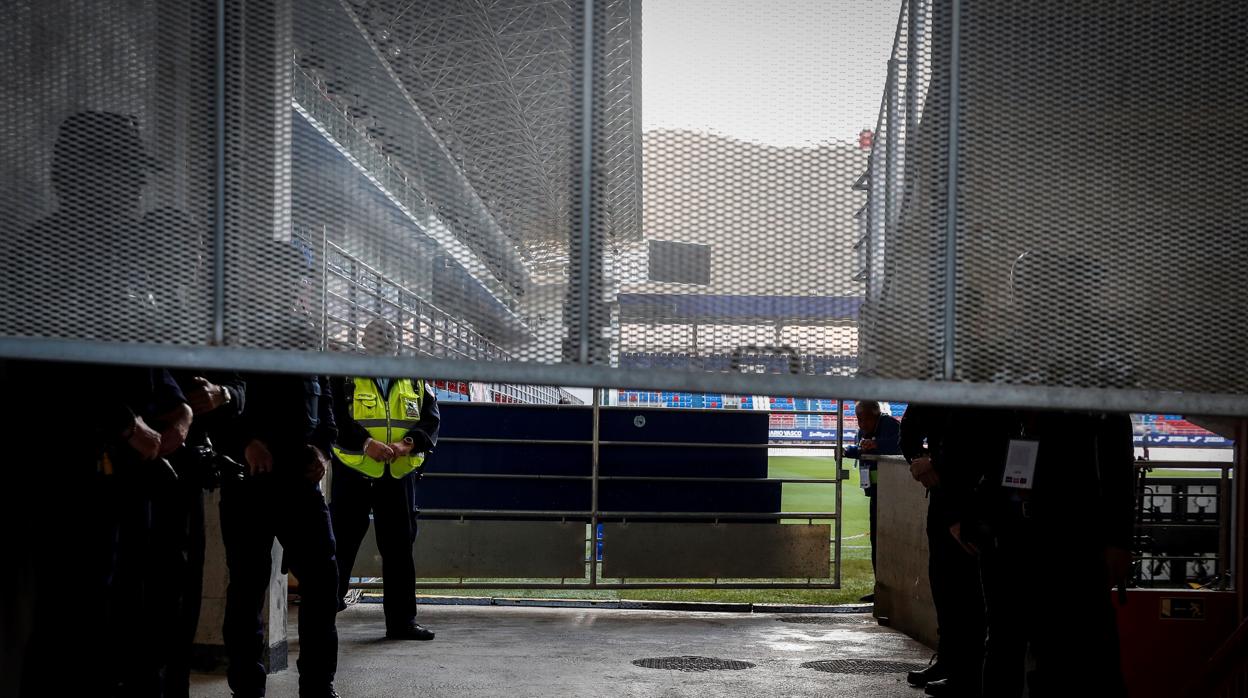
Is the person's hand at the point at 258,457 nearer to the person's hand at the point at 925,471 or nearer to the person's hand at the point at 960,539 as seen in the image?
the person's hand at the point at 960,539

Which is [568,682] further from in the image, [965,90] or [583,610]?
[965,90]

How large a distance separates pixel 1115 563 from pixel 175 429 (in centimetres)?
324

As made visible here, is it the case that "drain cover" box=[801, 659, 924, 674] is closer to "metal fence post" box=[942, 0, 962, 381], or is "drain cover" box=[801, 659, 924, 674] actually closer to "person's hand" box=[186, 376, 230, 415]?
"person's hand" box=[186, 376, 230, 415]

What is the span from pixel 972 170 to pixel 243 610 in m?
3.30

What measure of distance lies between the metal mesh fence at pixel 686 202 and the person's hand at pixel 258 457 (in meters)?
1.84

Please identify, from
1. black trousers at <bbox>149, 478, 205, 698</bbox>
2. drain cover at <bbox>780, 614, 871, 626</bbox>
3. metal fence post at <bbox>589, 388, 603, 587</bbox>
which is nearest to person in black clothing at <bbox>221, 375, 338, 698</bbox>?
black trousers at <bbox>149, 478, 205, 698</bbox>

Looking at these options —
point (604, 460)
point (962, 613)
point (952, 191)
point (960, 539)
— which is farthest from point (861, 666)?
point (952, 191)

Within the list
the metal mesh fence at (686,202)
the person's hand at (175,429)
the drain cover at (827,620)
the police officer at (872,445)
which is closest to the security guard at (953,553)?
the metal mesh fence at (686,202)

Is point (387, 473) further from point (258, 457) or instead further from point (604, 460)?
point (604, 460)

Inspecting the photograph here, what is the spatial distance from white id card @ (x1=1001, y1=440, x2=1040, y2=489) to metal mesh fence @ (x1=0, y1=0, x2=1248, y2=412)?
1266mm

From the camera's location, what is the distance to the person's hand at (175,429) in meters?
3.91

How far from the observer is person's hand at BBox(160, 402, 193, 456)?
391 cm

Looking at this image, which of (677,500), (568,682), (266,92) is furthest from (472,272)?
(677,500)

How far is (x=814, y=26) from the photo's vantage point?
2.76m
